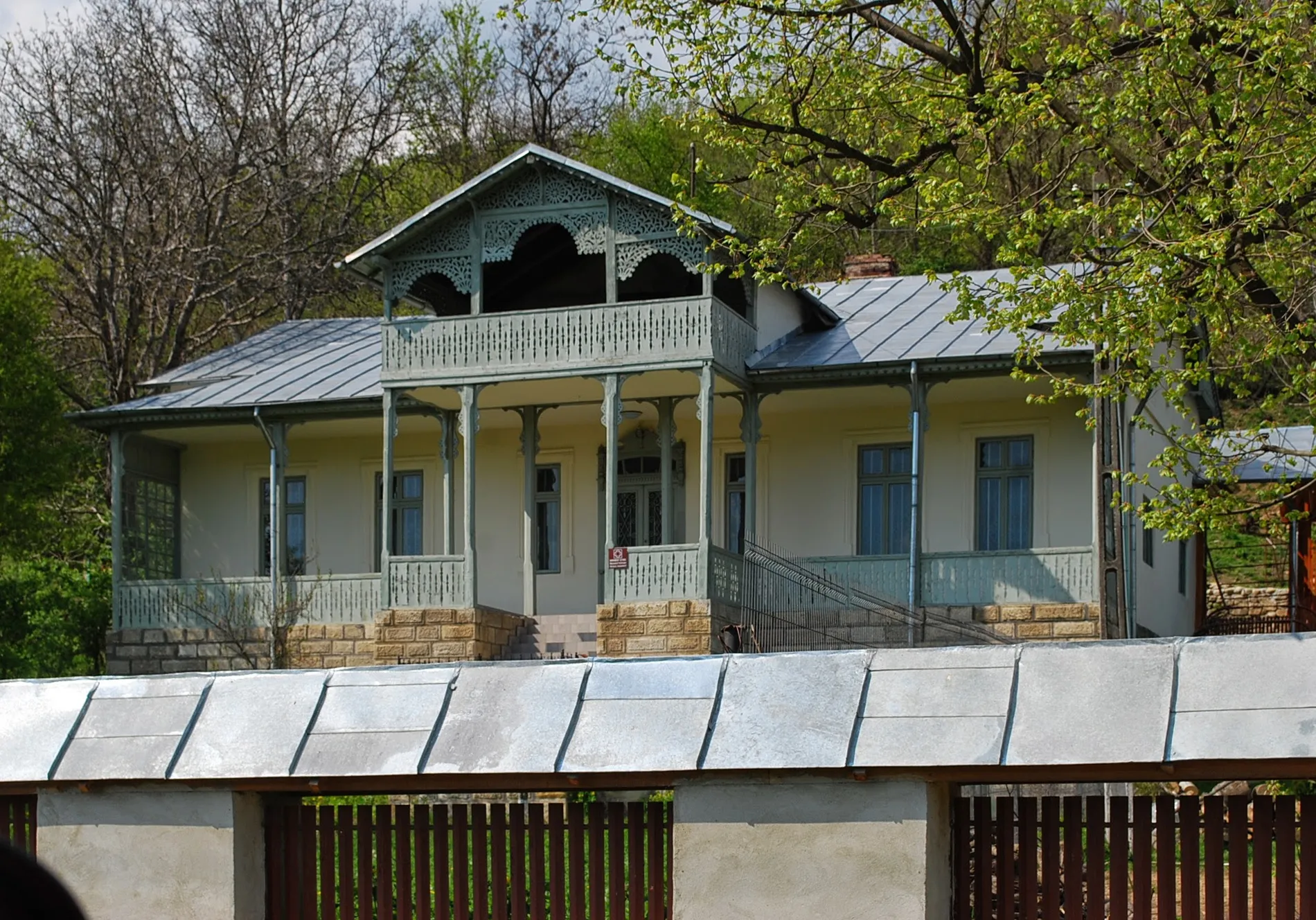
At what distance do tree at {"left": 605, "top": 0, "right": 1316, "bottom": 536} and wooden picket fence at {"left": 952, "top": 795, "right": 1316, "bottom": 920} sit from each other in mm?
6459

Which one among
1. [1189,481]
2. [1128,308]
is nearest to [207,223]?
[1189,481]

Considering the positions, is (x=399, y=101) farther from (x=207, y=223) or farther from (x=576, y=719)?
(x=576, y=719)

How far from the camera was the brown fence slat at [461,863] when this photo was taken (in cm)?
742

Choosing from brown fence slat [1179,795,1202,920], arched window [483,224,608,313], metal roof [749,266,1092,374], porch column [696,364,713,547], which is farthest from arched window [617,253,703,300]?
brown fence slat [1179,795,1202,920]

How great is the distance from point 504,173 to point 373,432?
503cm

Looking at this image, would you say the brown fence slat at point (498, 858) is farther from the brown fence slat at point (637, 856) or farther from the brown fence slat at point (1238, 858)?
the brown fence slat at point (1238, 858)

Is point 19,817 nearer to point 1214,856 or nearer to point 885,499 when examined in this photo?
point 1214,856

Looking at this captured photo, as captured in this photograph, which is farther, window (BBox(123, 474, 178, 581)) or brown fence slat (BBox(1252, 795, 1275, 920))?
window (BBox(123, 474, 178, 581))

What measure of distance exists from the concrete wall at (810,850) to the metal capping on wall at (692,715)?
8.4 inches

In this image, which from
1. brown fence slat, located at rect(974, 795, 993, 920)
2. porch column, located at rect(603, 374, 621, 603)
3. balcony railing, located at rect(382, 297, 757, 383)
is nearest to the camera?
brown fence slat, located at rect(974, 795, 993, 920)

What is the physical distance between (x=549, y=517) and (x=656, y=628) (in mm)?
4182

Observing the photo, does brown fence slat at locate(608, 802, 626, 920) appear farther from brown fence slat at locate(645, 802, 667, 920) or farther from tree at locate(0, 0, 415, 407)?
tree at locate(0, 0, 415, 407)

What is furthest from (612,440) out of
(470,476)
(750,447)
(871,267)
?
(871,267)

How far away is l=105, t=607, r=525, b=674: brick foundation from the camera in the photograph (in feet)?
74.1
